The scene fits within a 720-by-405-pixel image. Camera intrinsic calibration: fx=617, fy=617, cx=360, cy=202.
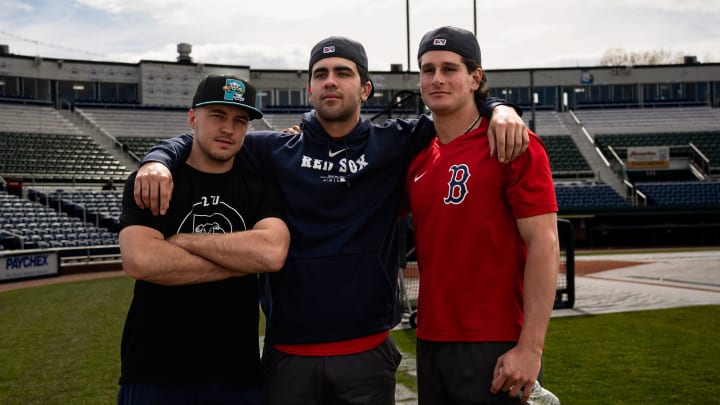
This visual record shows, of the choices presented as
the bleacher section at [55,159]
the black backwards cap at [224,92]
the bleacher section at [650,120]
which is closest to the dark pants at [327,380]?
the black backwards cap at [224,92]

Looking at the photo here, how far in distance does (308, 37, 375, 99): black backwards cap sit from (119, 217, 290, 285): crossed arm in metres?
1.06

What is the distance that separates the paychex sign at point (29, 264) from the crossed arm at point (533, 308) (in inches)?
786

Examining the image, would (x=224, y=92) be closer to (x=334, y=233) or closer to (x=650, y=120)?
(x=334, y=233)

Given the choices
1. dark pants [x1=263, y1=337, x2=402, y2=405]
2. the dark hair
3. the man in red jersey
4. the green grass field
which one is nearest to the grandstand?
the green grass field

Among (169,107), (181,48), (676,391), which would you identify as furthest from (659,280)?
(181,48)

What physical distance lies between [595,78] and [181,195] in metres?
54.4

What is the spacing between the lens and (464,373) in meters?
3.10

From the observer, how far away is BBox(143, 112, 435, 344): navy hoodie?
3.40 meters

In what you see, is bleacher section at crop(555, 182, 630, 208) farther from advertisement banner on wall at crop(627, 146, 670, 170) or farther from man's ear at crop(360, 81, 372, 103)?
man's ear at crop(360, 81, 372, 103)

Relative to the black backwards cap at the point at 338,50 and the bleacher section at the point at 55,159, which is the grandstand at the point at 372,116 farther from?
the black backwards cap at the point at 338,50

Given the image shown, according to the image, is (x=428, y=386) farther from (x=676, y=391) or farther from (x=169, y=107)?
(x=169, y=107)

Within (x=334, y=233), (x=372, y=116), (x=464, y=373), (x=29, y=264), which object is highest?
(x=372, y=116)

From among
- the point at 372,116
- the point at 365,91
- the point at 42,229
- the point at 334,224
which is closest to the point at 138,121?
the point at 372,116

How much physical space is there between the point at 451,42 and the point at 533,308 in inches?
57.8
